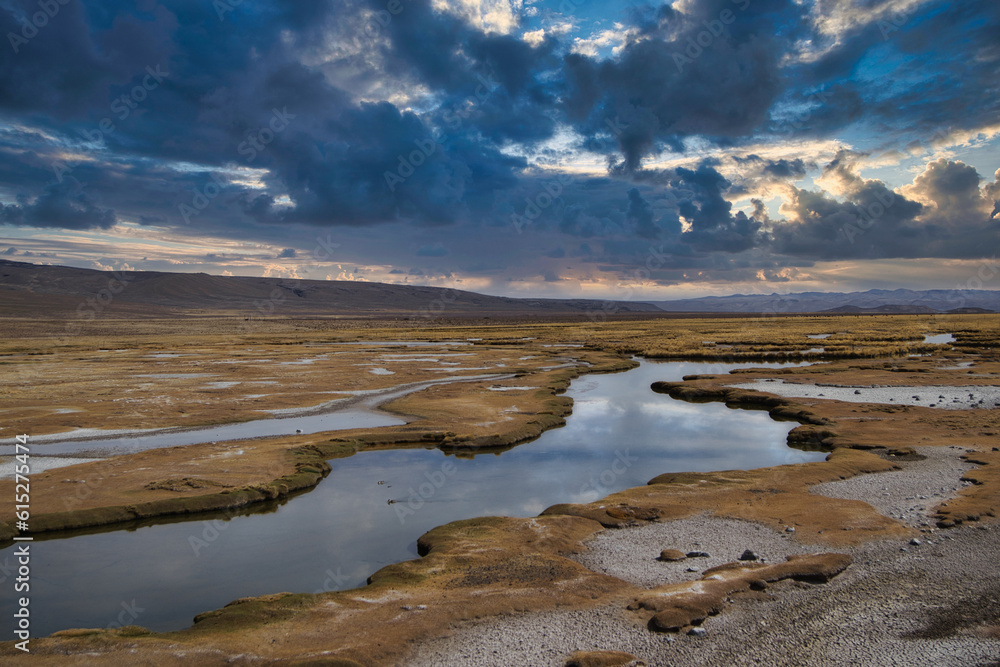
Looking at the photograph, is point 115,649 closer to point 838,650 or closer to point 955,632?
point 838,650

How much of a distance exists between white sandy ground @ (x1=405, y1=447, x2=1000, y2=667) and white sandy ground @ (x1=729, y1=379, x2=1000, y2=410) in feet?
64.5

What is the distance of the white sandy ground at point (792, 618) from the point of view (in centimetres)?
838

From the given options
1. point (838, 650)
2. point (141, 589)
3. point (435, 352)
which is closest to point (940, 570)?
point (838, 650)

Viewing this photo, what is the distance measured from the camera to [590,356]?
192 feet

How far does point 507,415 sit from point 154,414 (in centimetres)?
1746
